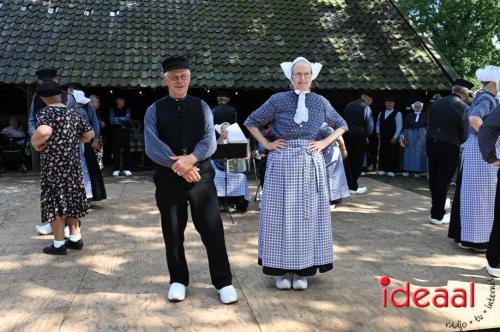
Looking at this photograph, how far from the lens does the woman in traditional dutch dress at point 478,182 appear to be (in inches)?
173

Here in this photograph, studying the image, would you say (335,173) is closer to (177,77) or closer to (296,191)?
(296,191)

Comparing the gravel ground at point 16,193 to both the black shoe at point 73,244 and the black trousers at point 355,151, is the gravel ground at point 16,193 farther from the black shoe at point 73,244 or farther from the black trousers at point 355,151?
the black trousers at point 355,151

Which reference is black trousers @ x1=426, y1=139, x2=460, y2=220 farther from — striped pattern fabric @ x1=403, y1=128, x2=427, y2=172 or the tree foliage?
the tree foliage

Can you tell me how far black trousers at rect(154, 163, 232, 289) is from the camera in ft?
10.8

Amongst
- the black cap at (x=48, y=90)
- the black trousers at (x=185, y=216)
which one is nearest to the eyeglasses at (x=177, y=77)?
the black trousers at (x=185, y=216)

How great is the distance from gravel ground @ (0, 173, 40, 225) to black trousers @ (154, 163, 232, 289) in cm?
375

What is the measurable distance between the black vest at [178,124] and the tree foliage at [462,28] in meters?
23.5

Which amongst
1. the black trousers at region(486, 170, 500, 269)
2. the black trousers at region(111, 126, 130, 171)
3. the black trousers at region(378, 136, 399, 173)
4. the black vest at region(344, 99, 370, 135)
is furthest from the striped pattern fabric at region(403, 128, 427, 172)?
the black trousers at region(486, 170, 500, 269)

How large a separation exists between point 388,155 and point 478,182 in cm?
653

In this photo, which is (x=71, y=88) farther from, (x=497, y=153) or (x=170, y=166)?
(x=497, y=153)

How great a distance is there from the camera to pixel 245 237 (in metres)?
5.22

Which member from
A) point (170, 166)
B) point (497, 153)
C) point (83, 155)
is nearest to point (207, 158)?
point (170, 166)

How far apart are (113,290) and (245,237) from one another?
1931mm

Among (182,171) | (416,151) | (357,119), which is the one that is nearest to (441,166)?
(357,119)
